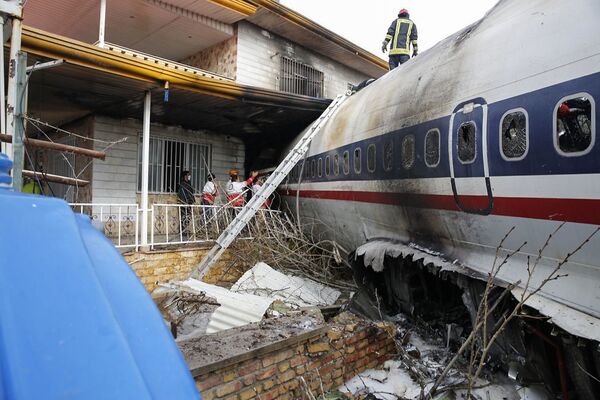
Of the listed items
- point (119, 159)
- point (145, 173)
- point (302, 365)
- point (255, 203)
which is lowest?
point (302, 365)

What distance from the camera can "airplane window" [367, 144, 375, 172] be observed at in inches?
250

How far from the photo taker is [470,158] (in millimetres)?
4250

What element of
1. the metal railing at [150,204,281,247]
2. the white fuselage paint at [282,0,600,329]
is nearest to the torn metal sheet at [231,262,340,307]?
the white fuselage paint at [282,0,600,329]

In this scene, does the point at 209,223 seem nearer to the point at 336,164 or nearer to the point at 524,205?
the point at 336,164

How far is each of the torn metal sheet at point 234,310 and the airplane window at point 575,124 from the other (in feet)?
12.2

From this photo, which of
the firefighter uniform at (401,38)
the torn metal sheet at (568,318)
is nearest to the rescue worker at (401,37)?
the firefighter uniform at (401,38)

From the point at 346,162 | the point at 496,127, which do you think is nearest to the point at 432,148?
the point at 496,127

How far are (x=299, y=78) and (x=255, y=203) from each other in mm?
6589

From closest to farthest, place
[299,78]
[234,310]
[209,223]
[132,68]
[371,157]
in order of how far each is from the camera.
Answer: [234,310]
[371,157]
[132,68]
[209,223]
[299,78]

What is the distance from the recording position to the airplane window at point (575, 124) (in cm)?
314

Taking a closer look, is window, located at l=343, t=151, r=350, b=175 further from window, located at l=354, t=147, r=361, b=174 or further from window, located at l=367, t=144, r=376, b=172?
window, located at l=367, t=144, r=376, b=172

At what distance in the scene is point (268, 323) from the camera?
4219mm

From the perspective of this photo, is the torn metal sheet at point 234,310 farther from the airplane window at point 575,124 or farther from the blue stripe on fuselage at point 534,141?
the airplane window at point 575,124

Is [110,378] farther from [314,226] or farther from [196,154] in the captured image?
[196,154]
